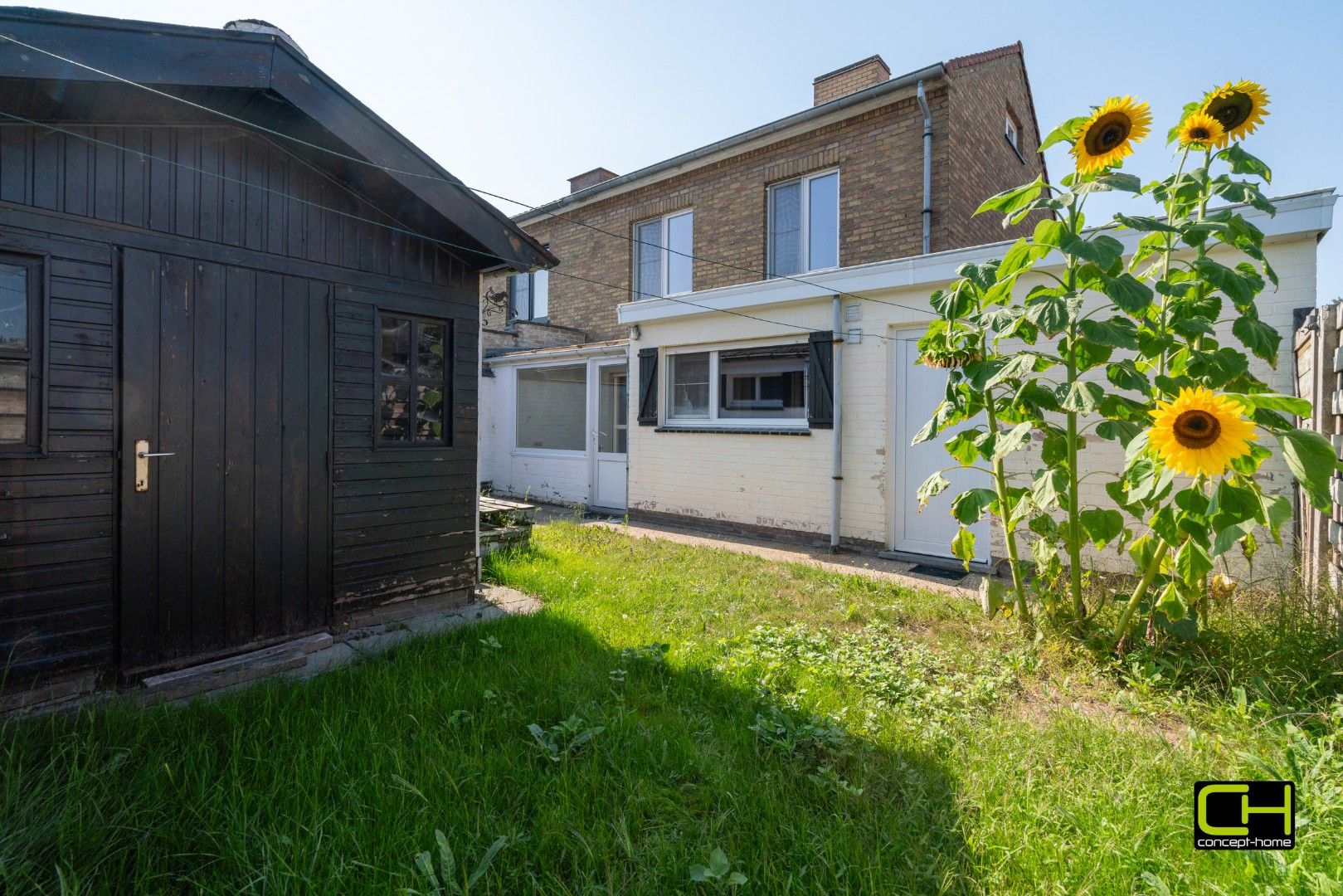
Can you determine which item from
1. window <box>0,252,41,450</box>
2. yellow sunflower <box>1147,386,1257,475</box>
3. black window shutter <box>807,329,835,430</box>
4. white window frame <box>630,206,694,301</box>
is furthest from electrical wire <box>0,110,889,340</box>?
white window frame <box>630,206,694,301</box>

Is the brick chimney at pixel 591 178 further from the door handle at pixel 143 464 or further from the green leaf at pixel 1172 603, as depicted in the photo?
the green leaf at pixel 1172 603

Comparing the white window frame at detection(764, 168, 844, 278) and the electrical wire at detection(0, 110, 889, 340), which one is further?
the white window frame at detection(764, 168, 844, 278)

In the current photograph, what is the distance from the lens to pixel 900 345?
683 centimetres

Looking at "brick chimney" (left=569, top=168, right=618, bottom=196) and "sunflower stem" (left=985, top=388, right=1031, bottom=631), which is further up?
"brick chimney" (left=569, top=168, right=618, bottom=196)

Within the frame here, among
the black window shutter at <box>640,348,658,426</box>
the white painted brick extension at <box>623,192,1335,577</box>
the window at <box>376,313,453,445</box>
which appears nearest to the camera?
the window at <box>376,313,453,445</box>

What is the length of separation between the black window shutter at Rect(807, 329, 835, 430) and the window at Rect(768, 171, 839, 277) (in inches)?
88.3

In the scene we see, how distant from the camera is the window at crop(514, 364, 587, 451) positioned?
436 inches

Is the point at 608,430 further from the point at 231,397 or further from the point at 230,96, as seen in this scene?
the point at 230,96

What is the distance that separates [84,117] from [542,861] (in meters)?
3.93

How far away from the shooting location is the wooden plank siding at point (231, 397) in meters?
3.02

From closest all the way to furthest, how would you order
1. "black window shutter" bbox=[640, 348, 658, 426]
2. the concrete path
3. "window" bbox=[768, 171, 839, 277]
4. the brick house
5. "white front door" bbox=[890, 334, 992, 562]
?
the concrete path, "white front door" bbox=[890, 334, 992, 562], the brick house, "black window shutter" bbox=[640, 348, 658, 426], "window" bbox=[768, 171, 839, 277]

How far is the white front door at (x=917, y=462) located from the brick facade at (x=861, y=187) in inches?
94.7

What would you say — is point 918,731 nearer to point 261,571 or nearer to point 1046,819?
point 1046,819

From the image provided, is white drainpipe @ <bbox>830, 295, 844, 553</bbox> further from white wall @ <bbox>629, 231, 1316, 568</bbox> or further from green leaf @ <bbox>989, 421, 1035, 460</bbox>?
green leaf @ <bbox>989, 421, 1035, 460</bbox>
